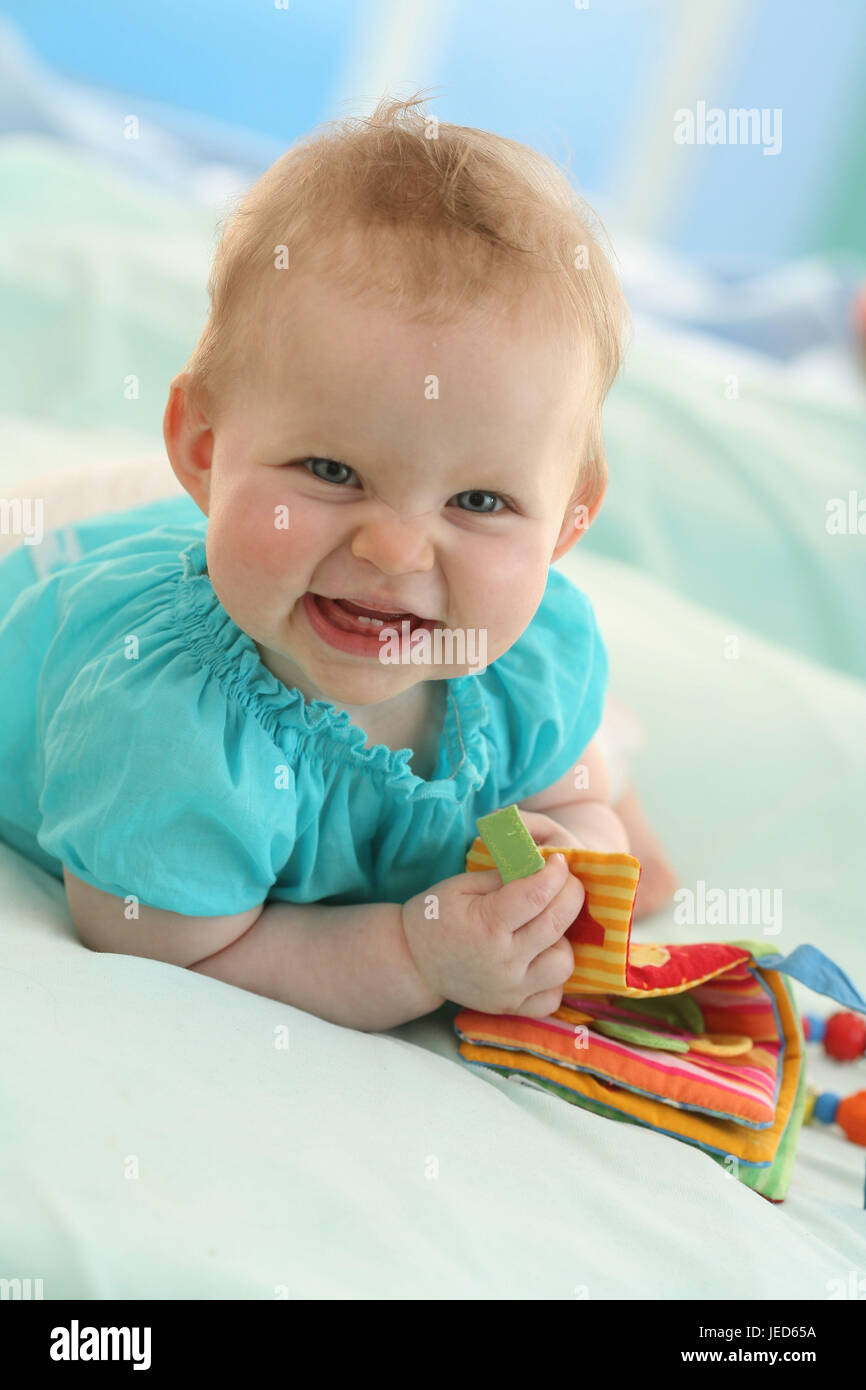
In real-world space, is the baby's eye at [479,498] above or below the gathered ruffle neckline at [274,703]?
above

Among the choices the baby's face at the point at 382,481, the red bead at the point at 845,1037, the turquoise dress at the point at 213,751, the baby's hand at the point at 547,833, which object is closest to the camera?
the baby's face at the point at 382,481

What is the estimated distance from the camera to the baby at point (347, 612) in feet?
2.37

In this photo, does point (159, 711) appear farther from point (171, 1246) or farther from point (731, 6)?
point (731, 6)

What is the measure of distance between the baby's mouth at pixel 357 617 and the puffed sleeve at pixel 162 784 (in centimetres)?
11

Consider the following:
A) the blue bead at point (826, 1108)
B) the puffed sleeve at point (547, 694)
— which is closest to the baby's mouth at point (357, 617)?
the puffed sleeve at point (547, 694)

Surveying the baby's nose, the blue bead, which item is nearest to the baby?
the baby's nose

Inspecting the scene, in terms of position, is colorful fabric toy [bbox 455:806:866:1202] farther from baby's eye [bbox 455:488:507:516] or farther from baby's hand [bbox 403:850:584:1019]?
baby's eye [bbox 455:488:507:516]

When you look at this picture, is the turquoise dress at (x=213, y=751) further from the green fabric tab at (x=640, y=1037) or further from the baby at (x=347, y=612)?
the green fabric tab at (x=640, y=1037)

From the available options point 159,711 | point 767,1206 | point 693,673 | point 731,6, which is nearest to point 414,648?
point 159,711

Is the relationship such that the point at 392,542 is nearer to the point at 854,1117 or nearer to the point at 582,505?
the point at 582,505

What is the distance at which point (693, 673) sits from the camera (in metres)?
1.42

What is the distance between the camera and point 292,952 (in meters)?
0.87

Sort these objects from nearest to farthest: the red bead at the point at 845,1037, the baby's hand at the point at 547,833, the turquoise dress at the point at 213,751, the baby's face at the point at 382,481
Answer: the baby's face at the point at 382,481 → the turquoise dress at the point at 213,751 → the baby's hand at the point at 547,833 → the red bead at the point at 845,1037

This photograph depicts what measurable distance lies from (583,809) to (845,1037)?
0.97 ft
